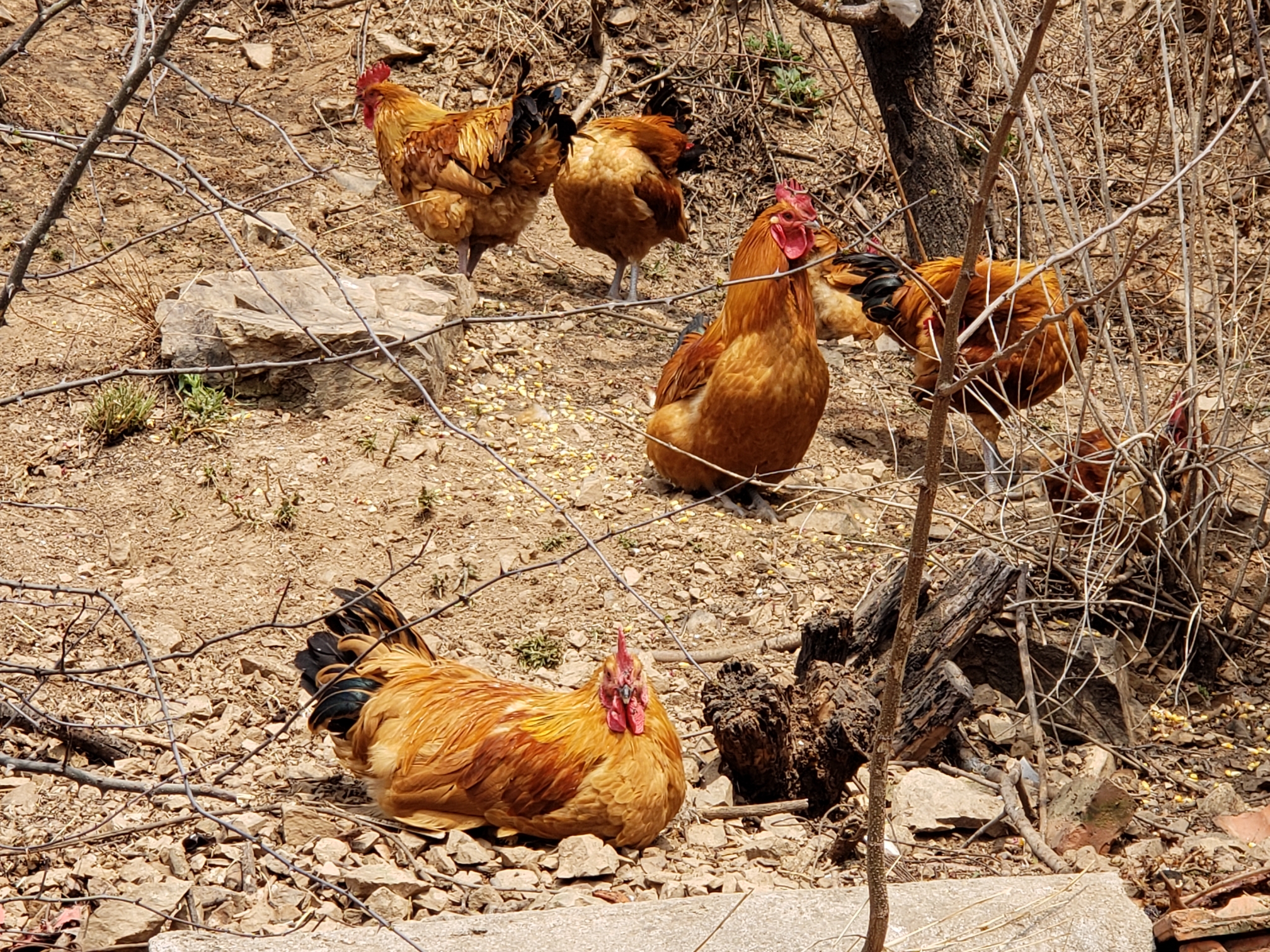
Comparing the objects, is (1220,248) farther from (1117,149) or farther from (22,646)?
(22,646)

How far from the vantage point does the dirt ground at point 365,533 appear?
3789 millimetres

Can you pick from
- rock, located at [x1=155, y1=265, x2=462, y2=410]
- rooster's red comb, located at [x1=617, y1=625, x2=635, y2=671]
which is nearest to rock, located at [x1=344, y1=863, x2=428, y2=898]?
rooster's red comb, located at [x1=617, y1=625, x2=635, y2=671]

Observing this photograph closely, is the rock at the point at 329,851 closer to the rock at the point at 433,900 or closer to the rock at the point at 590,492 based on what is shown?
the rock at the point at 433,900

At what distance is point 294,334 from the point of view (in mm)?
6223

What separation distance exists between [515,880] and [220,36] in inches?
343

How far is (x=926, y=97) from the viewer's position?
7.77 meters

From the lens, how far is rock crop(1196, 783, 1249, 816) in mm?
4328

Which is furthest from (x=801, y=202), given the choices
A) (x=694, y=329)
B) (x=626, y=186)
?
(x=626, y=186)

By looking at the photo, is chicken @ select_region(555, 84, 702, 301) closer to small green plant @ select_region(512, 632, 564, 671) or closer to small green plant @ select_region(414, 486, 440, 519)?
small green plant @ select_region(414, 486, 440, 519)

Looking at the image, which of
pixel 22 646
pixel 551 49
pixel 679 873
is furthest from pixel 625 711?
pixel 551 49

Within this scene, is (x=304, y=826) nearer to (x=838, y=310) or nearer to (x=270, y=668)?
(x=270, y=668)

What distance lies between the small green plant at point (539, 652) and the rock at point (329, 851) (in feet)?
4.52

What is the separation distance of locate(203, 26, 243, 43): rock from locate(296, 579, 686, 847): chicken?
779 centimetres

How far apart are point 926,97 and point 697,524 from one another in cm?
353
